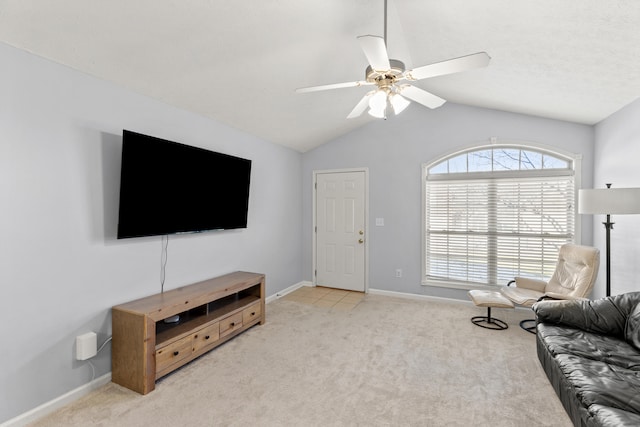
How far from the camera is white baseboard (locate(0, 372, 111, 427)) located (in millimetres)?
1951

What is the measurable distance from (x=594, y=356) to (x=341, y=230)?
11.6ft

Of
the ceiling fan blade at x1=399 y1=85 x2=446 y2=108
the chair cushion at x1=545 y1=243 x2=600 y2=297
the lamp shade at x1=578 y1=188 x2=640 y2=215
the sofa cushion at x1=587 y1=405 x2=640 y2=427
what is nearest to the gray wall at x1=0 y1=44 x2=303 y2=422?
the ceiling fan blade at x1=399 y1=85 x2=446 y2=108

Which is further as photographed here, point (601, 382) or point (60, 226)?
point (60, 226)

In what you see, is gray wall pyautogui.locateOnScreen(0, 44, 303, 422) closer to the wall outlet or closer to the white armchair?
the wall outlet

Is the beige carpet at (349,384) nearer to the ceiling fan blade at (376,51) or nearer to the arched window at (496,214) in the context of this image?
the arched window at (496,214)

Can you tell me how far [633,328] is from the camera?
2197mm

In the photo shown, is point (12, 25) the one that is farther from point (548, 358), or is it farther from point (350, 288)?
point (350, 288)

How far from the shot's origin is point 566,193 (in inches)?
153

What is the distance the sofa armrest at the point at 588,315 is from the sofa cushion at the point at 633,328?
2.0 inches

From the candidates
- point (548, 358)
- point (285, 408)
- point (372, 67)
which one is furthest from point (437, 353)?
point (372, 67)

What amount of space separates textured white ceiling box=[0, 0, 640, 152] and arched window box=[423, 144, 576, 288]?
2.67 feet

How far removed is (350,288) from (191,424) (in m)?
3.41

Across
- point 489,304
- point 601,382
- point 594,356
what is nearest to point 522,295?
point 489,304

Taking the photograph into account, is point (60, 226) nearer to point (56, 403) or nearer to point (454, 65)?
point (56, 403)
